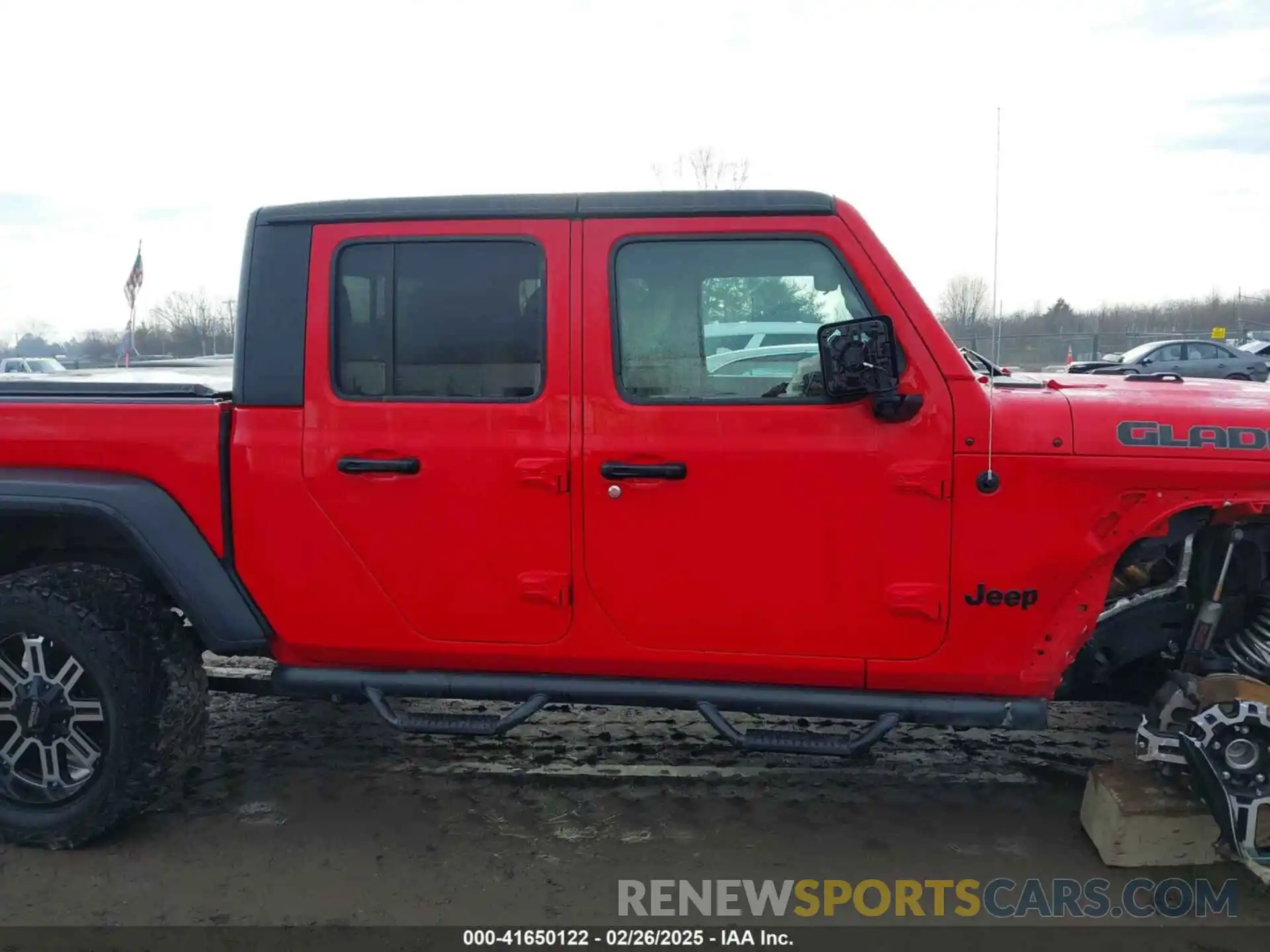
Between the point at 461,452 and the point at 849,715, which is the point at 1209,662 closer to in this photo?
the point at 849,715

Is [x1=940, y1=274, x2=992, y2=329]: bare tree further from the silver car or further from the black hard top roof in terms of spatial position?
the silver car

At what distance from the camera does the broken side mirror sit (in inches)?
109

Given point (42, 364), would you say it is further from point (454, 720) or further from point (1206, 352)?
point (1206, 352)

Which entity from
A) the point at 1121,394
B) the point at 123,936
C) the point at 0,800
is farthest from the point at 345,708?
the point at 1121,394

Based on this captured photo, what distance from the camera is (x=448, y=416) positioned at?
10.2ft

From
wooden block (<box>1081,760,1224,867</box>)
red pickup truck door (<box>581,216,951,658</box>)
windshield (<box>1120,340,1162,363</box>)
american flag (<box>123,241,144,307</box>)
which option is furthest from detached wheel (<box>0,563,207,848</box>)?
windshield (<box>1120,340,1162,363</box>)

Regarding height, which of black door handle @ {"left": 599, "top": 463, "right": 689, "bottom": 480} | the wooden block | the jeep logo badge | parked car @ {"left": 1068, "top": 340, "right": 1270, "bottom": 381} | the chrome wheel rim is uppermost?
parked car @ {"left": 1068, "top": 340, "right": 1270, "bottom": 381}

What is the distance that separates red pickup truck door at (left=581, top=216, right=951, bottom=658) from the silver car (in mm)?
19575

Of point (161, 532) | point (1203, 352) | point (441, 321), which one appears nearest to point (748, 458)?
point (441, 321)

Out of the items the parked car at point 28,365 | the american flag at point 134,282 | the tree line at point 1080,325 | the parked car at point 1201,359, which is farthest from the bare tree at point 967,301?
the parked car at point 28,365

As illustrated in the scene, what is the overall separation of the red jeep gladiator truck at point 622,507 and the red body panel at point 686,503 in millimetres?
10

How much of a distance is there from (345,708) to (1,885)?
167 cm

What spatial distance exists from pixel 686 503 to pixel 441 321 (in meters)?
1.03

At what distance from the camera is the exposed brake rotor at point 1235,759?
2.85m
